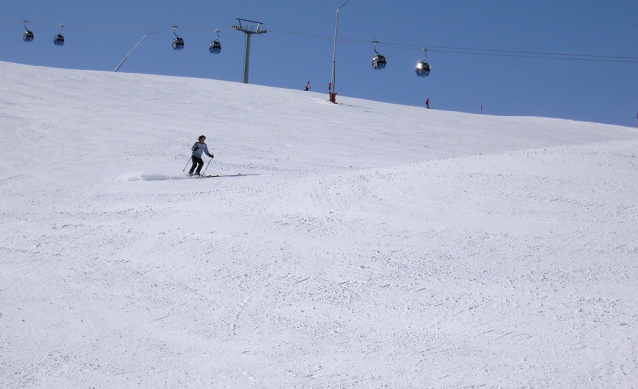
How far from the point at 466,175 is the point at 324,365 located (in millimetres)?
6442

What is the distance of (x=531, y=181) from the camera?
10.5 meters

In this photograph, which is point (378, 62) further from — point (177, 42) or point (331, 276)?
point (331, 276)

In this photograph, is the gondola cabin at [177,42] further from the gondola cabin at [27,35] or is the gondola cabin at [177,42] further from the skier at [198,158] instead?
the skier at [198,158]

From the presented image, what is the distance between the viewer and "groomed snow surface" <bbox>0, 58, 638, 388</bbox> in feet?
18.3

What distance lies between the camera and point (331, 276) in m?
7.62

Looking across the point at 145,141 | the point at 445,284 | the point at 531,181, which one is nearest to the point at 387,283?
the point at 445,284

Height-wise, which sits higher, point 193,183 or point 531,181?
point 531,181

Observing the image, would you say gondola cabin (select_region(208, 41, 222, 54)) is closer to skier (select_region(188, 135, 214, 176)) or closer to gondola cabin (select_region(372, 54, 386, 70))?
gondola cabin (select_region(372, 54, 386, 70))

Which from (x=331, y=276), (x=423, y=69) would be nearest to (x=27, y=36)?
(x=423, y=69)

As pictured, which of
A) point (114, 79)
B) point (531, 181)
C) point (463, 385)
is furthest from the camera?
point (114, 79)

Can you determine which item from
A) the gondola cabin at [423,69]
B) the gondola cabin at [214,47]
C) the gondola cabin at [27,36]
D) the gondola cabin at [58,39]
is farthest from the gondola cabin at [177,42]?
the gondola cabin at [423,69]

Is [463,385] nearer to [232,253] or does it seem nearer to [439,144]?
[232,253]

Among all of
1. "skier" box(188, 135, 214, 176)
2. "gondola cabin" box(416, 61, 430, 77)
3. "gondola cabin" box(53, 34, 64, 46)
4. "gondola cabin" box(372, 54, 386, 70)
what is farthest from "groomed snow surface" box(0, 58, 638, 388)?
"gondola cabin" box(53, 34, 64, 46)

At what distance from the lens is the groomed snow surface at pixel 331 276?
5.57 metres
